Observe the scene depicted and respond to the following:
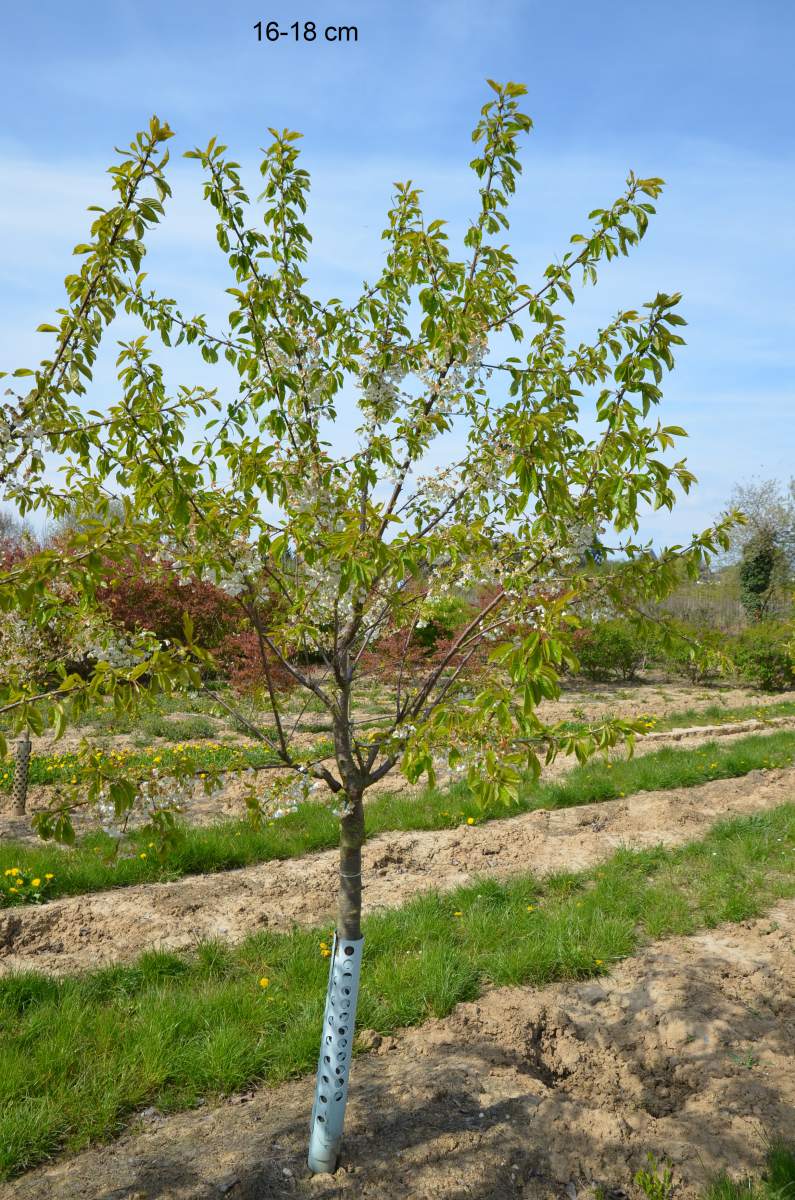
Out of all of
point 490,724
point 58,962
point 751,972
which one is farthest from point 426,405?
point 58,962

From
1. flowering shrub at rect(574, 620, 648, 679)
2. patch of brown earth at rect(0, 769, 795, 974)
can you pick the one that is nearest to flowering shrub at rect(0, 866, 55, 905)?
patch of brown earth at rect(0, 769, 795, 974)

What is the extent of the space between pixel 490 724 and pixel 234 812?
5635 mm

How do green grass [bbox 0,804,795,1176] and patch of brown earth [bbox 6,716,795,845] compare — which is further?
patch of brown earth [bbox 6,716,795,845]

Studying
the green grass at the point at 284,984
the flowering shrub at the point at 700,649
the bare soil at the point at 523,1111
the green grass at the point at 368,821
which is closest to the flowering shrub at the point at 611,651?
the green grass at the point at 368,821

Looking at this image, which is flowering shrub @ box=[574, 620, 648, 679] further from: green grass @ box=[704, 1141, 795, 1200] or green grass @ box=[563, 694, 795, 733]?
green grass @ box=[704, 1141, 795, 1200]

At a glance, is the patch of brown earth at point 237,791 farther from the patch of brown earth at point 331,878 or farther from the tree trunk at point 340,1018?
the tree trunk at point 340,1018

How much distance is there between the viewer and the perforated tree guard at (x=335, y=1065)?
2771 mm

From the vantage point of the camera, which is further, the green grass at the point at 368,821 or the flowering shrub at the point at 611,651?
the flowering shrub at the point at 611,651

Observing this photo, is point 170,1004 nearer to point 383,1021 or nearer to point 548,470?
point 383,1021

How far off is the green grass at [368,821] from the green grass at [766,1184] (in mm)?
1960

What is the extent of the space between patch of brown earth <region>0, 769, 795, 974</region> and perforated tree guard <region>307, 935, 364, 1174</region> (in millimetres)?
2075

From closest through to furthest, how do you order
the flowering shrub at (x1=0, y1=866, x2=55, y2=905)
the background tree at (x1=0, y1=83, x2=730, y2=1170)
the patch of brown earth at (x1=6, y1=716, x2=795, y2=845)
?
the background tree at (x1=0, y1=83, x2=730, y2=1170)
the flowering shrub at (x1=0, y1=866, x2=55, y2=905)
the patch of brown earth at (x1=6, y1=716, x2=795, y2=845)

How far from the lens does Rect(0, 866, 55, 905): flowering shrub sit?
17.2 ft

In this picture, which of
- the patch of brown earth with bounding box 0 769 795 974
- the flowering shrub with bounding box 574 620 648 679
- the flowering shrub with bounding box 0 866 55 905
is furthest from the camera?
the flowering shrub with bounding box 574 620 648 679
